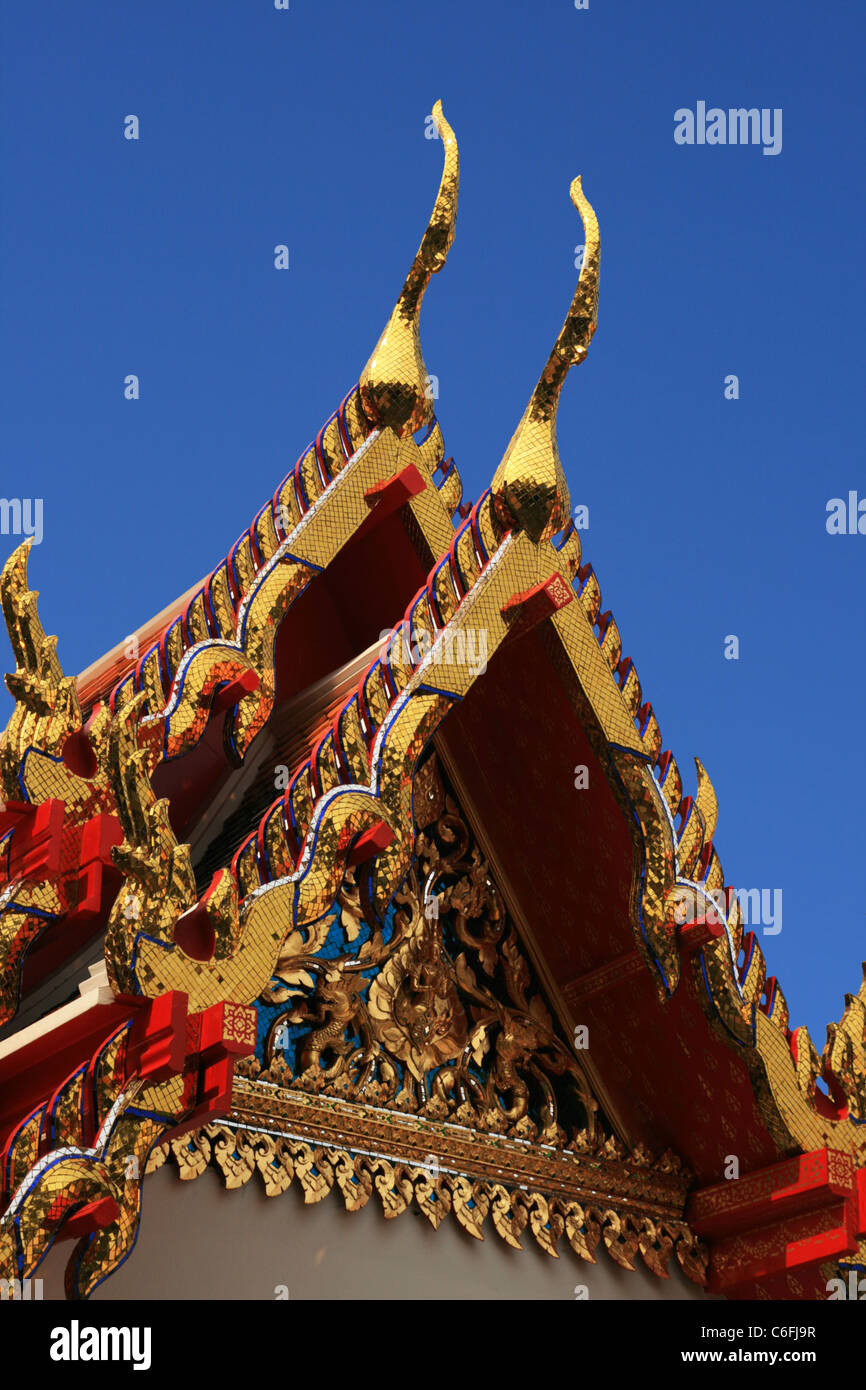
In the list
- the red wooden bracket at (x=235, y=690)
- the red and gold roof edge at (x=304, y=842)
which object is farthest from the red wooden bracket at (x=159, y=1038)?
the red wooden bracket at (x=235, y=690)

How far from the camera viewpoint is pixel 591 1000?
7105 millimetres

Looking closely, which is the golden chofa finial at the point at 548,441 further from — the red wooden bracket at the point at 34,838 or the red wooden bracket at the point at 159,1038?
the red wooden bracket at the point at 159,1038

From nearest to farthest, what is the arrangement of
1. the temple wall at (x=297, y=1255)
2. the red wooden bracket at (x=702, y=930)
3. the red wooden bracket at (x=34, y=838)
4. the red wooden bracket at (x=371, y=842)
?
the red wooden bracket at (x=34, y=838) < the temple wall at (x=297, y=1255) < the red wooden bracket at (x=371, y=842) < the red wooden bracket at (x=702, y=930)

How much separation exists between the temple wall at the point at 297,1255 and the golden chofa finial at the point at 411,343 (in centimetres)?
290

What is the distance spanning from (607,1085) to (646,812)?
1182mm

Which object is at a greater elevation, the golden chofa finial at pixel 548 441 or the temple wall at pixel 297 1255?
the golden chofa finial at pixel 548 441

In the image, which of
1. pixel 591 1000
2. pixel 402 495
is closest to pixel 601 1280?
pixel 591 1000

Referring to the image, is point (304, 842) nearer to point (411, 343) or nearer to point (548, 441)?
point (548, 441)

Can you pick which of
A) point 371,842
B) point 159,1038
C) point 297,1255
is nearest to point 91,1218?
point 159,1038

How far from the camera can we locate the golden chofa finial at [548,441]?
21.9 feet

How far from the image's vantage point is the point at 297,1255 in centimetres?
592
